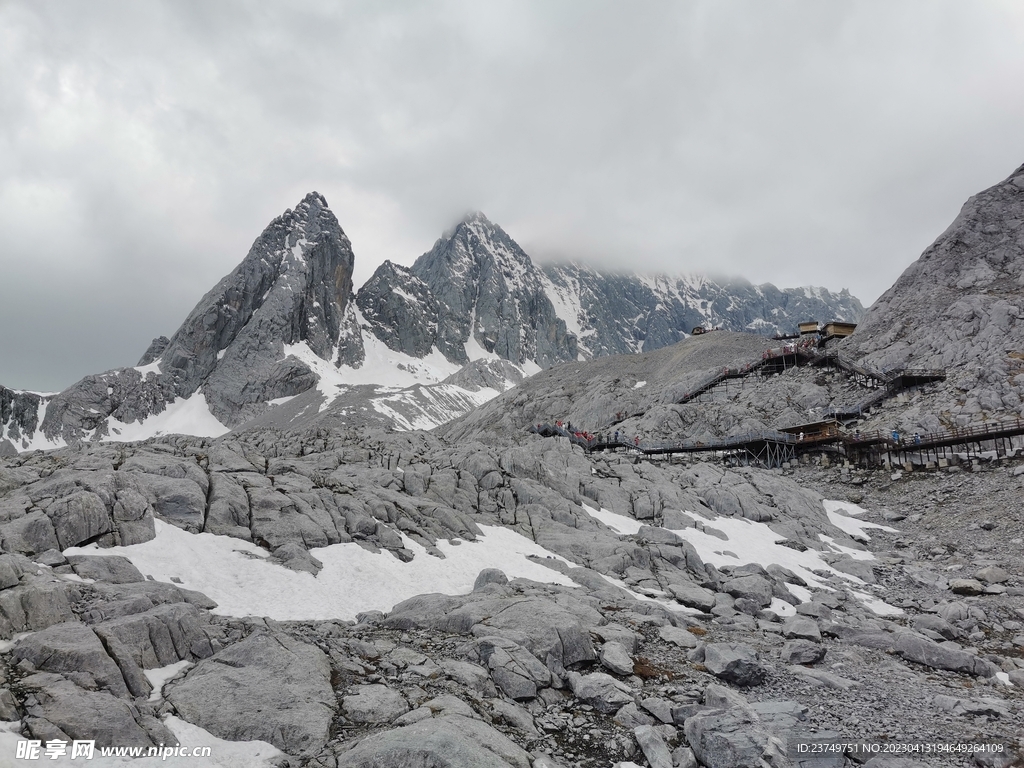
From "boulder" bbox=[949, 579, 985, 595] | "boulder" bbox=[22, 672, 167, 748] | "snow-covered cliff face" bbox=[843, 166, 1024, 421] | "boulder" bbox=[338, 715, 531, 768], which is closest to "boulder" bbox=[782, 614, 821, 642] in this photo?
"boulder" bbox=[949, 579, 985, 595]

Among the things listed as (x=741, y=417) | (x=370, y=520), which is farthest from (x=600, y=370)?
(x=370, y=520)

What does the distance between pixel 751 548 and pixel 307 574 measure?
Result: 2456 centimetres

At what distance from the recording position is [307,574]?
20125mm

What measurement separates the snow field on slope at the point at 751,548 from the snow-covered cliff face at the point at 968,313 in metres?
32.6

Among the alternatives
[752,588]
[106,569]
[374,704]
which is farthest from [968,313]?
[106,569]

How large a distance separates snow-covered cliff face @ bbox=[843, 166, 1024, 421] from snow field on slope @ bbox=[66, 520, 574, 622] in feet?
180

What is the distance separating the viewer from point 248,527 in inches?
880

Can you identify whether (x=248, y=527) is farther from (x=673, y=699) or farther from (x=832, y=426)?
(x=832, y=426)

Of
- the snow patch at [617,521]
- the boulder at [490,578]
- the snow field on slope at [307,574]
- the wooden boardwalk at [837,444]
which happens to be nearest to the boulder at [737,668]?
the boulder at [490,578]

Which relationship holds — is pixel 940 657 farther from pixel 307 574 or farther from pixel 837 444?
pixel 837 444

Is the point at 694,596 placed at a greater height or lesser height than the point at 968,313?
lesser

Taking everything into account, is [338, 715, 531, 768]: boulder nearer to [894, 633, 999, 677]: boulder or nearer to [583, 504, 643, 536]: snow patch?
[894, 633, 999, 677]: boulder

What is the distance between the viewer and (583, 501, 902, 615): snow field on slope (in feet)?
96.5

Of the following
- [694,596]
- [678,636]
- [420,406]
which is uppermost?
[420,406]
